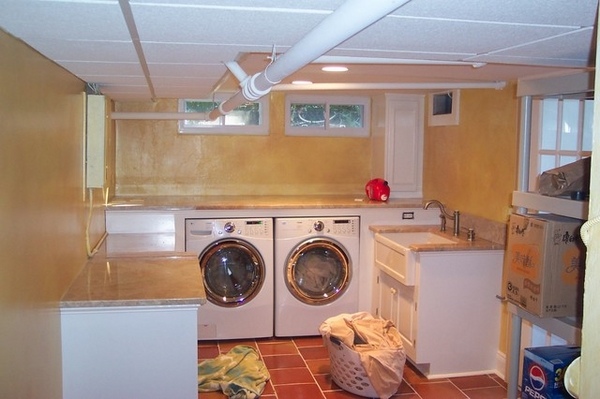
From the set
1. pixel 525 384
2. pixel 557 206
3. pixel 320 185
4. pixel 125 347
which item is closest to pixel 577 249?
pixel 557 206

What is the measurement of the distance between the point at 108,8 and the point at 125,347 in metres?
1.66

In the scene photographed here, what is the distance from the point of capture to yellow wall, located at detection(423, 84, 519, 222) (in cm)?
385

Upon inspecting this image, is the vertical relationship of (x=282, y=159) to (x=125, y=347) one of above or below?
above

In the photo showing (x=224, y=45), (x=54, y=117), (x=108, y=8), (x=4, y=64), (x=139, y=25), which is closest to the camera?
(x=108, y=8)

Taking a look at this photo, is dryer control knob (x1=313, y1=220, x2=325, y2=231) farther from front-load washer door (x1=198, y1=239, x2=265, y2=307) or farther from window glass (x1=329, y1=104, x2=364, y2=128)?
window glass (x1=329, y1=104, x2=364, y2=128)

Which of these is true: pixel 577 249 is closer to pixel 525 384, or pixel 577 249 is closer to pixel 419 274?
pixel 525 384

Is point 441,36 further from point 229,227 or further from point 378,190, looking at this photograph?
point 378,190

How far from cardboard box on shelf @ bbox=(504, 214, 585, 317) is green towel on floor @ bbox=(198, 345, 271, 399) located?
1760 millimetres

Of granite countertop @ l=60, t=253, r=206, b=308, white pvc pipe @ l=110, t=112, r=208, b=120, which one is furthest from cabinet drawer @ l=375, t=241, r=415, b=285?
white pvc pipe @ l=110, t=112, r=208, b=120

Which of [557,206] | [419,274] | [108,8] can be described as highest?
[108,8]

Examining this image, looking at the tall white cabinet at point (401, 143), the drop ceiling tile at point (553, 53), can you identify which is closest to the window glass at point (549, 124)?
the drop ceiling tile at point (553, 53)

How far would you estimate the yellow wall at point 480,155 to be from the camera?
3850 millimetres

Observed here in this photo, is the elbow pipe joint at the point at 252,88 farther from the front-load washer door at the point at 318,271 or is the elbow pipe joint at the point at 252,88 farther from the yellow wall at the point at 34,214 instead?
the front-load washer door at the point at 318,271

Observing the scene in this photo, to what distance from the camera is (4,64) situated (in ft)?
5.69
